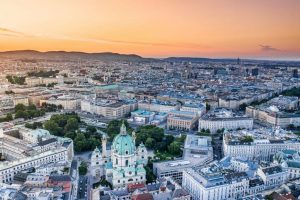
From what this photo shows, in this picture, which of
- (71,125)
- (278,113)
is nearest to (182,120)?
(278,113)

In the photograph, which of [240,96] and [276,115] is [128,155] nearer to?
[276,115]

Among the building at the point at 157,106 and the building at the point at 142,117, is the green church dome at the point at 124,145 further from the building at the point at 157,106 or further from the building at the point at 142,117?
the building at the point at 157,106

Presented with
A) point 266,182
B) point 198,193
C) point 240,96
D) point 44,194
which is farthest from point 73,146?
point 240,96

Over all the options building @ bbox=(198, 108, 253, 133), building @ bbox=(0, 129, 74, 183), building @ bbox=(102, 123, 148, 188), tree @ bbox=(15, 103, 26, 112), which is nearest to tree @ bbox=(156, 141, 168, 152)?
building @ bbox=(102, 123, 148, 188)

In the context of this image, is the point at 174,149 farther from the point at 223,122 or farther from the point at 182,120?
the point at 223,122

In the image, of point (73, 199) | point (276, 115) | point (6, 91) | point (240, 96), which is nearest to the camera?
point (73, 199)

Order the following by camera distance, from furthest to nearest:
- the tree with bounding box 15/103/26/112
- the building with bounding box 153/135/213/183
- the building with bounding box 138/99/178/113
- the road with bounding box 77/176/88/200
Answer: the building with bounding box 138/99/178/113
the tree with bounding box 15/103/26/112
the building with bounding box 153/135/213/183
the road with bounding box 77/176/88/200

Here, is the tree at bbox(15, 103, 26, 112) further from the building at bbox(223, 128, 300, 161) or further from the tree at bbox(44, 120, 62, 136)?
the building at bbox(223, 128, 300, 161)
